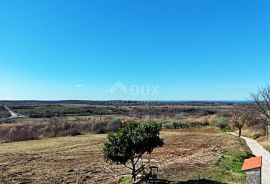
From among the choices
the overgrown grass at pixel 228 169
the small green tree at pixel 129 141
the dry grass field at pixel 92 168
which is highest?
the small green tree at pixel 129 141

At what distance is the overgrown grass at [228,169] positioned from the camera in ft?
59.5

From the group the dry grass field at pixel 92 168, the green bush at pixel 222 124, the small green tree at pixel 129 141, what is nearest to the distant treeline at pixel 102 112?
the green bush at pixel 222 124

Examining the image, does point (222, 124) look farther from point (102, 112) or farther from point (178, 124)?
point (102, 112)

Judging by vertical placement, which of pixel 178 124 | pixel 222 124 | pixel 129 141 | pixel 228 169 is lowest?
pixel 228 169

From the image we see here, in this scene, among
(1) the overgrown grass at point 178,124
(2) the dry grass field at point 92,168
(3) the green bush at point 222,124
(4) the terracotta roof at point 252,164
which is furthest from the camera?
(1) the overgrown grass at point 178,124

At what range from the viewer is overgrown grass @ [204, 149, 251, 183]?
714 inches

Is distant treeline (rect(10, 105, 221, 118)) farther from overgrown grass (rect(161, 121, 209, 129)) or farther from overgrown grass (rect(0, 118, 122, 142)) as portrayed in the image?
overgrown grass (rect(0, 118, 122, 142))

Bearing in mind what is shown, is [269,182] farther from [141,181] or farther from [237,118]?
[237,118]

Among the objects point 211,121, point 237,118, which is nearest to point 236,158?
point 237,118

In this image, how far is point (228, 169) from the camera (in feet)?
67.6

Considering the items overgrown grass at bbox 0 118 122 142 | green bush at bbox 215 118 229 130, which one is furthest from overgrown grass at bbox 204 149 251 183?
green bush at bbox 215 118 229 130

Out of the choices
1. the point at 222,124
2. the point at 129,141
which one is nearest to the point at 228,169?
the point at 129,141

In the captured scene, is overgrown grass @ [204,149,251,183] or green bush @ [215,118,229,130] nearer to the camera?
overgrown grass @ [204,149,251,183]

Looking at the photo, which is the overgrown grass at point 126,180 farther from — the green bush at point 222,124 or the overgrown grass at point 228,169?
the green bush at point 222,124
